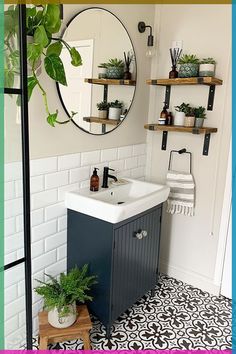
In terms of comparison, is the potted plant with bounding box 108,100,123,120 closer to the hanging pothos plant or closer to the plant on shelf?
the plant on shelf

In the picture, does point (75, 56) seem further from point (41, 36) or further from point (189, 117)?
point (189, 117)

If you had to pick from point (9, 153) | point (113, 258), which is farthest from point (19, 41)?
point (113, 258)

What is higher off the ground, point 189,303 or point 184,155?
point 184,155

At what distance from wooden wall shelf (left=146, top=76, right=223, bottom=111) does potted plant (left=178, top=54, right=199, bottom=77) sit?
51 mm

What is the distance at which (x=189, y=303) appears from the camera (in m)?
2.30

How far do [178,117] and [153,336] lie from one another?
5.02 ft

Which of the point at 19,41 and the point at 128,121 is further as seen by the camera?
the point at 128,121

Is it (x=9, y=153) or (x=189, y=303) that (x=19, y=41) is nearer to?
(x=9, y=153)

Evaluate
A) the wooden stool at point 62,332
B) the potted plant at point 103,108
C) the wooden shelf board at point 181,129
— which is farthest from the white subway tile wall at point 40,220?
the wooden shelf board at point 181,129

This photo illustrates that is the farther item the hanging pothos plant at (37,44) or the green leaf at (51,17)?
the green leaf at (51,17)

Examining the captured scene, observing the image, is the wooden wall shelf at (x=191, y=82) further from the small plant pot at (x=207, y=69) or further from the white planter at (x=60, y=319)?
the white planter at (x=60, y=319)

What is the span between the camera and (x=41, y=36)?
137 cm

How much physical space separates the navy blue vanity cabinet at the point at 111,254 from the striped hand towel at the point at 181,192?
14.9 inches

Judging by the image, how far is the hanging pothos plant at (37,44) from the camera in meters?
1.21
